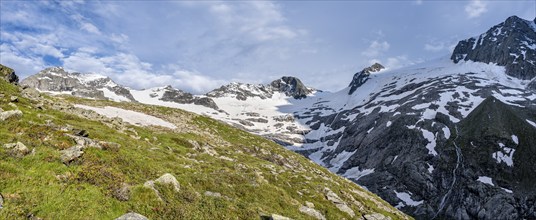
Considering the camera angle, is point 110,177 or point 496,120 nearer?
point 110,177

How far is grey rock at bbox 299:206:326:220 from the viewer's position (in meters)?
26.4

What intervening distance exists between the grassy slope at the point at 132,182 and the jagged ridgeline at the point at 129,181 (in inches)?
1.6

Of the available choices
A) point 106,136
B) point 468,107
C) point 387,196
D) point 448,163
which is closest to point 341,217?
point 106,136

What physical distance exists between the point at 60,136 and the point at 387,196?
14156 centimetres

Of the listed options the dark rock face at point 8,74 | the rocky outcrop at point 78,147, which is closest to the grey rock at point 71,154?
the rocky outcrop at point 78,147

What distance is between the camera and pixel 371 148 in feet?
607

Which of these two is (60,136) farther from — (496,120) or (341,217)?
(496,120)

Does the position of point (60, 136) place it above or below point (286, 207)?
above

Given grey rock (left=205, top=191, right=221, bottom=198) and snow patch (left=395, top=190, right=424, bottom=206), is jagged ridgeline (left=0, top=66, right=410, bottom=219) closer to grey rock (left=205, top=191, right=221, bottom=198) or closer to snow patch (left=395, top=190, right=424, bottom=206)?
grey rock (left=205, top=191, right=221, bottom=198)

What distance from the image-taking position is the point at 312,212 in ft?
88.3

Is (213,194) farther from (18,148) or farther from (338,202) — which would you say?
(338,202)

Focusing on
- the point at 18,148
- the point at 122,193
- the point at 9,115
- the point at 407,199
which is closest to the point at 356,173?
the point at 407,199

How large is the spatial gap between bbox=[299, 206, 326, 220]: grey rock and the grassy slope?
25.3 inches

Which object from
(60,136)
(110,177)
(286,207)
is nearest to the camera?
(110,177)
